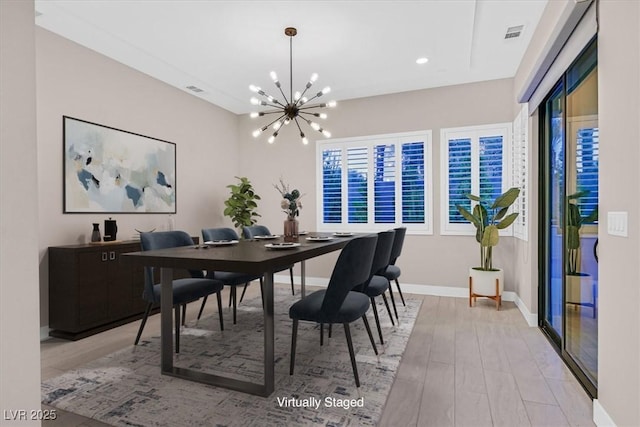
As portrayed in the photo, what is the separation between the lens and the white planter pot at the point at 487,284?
13.0ft

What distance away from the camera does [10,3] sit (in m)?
1.30

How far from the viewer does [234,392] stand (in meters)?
2.15

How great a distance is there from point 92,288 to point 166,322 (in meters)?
1.37

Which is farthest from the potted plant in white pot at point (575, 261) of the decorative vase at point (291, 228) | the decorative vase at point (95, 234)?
the decorative vase at point (95, 234)

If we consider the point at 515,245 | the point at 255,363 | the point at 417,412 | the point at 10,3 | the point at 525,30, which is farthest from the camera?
the point at 515,245

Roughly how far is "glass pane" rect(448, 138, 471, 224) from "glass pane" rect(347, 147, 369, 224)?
47.4 inches

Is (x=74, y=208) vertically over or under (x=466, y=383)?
over

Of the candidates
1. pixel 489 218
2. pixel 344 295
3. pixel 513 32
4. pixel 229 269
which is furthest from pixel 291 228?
pixel 513 32

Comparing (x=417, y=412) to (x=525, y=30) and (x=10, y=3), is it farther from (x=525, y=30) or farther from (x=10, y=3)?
(x=525, y=30)

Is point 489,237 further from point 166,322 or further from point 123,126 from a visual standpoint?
point 123,126
